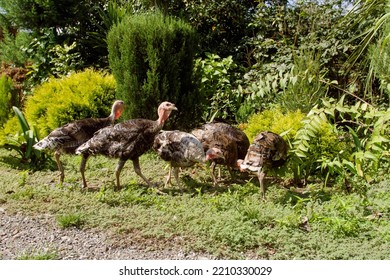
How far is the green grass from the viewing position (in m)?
4.02

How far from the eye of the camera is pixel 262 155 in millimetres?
5125

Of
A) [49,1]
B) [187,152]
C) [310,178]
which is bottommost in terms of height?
[310,178]

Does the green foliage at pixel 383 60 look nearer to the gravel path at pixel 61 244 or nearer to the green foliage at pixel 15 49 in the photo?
the gravel path at pixel 61 244

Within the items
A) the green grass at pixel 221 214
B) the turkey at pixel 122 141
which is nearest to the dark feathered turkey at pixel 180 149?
the turkey at pixel 122 141

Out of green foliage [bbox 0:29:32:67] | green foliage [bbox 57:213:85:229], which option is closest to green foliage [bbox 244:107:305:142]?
green foliage [bbox 57:213:85:229]

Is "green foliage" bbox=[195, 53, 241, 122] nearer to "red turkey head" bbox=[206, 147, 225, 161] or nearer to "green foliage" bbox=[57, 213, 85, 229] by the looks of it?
"red turkey head" bbox=[206, 147, 225, 161]

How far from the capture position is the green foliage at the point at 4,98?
7.73m

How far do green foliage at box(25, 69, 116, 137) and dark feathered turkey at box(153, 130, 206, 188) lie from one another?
2.18 m

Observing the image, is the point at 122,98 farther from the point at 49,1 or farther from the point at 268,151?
the point at 49,1

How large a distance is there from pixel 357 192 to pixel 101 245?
2.87 meters
